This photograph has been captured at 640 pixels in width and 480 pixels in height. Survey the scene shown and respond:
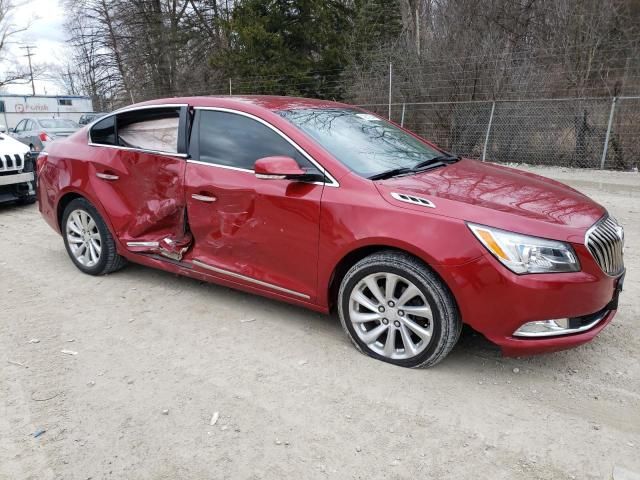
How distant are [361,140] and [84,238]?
9.46 feet

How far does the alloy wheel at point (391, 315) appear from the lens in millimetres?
3083

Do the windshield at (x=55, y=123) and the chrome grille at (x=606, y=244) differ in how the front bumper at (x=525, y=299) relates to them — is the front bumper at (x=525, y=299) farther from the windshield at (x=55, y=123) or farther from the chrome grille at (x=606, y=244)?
the windshield at (x=55, y=123)

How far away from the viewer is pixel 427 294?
9.80 feet

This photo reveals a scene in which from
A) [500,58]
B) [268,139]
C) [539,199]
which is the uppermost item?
[500,58]

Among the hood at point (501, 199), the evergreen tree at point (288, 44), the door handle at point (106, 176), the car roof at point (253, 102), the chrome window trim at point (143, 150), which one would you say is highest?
the evergreen tree at point (288, 44)

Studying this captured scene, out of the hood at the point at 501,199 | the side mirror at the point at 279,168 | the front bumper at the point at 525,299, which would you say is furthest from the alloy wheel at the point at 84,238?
the front bumper at the point at 525,299

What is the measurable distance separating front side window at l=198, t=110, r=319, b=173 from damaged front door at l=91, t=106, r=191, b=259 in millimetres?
224

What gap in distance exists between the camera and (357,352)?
344cm

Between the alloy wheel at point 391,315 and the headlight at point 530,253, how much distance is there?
52 cm

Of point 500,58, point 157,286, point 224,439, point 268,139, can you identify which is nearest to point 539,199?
point 268,139

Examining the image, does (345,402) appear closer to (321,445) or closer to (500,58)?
(321,445)

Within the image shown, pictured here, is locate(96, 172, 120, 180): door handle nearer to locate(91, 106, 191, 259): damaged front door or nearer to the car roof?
locate(91, 106, 191, 259): damaged front door

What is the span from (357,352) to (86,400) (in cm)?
166

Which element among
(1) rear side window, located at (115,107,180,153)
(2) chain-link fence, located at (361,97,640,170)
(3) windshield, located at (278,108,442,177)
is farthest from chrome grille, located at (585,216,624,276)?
(2) chain-link fence, located at (361,97,640,170)
